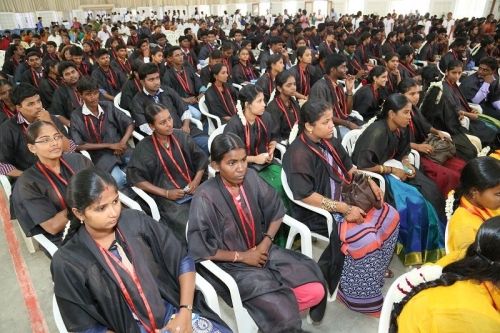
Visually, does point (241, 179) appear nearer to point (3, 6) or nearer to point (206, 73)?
point (206, 73)

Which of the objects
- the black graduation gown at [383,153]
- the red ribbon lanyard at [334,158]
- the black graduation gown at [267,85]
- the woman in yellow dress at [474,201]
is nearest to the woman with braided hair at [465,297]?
the woman in yellow dress at [474,201]

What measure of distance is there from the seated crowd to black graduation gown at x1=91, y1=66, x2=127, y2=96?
118 cm

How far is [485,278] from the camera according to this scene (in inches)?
51.4

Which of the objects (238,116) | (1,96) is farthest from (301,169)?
(1,96)

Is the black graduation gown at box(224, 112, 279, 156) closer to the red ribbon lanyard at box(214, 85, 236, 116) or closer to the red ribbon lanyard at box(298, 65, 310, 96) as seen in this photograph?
the red ribbon lanyard at box(214, 85, 236, 116)

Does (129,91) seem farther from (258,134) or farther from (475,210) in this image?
(475,210)

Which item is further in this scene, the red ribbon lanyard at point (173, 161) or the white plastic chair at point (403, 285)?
the red ribbon lanyard at point (173, 161)

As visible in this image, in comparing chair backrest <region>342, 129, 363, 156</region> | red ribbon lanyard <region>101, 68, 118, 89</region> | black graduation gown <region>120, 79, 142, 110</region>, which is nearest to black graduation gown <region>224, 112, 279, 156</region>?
chair backrest <region>342, 129, 363, 156</region>

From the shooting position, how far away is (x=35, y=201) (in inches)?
90.9

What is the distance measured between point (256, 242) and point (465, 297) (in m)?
1.28

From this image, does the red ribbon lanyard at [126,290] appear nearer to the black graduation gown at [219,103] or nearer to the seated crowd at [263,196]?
Answer: the seated crowd at [263,196]

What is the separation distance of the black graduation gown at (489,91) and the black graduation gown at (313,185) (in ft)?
9.80

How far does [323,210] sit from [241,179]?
699mm

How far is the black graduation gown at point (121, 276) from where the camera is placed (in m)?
1.60
